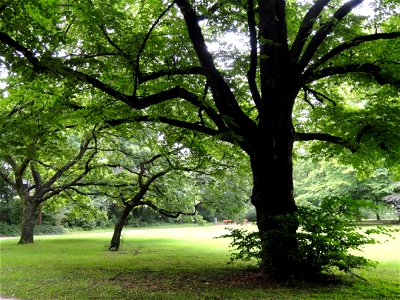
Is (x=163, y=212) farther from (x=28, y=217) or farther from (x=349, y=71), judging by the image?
(x=349, y=71)

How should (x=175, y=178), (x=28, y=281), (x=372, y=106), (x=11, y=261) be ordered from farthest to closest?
(x=175, y=178) < (x=11, y=261) < (x=372, y=106) < (x=28, y=281)

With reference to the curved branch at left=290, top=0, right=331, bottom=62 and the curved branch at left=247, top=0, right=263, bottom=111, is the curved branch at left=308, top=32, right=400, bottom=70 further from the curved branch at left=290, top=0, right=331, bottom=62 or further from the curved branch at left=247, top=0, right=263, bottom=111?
the curved branch at left=247, top=0, right=263, bottom=111

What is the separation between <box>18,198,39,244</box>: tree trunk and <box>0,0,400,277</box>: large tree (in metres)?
13.1

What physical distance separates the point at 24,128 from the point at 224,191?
1102cm

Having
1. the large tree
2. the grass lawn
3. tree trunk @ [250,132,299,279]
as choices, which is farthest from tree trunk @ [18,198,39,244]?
tree trunk @ [250,132,299,279]

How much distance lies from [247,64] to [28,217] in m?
17.1

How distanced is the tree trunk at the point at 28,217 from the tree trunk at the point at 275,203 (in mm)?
16382

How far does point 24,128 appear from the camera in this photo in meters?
9.85

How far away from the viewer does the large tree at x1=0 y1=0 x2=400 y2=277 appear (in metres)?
7.44

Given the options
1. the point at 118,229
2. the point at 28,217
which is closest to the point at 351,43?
the point at 118,229

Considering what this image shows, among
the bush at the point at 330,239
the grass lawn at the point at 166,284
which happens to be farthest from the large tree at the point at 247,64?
the grass lawn at the point at 166,284

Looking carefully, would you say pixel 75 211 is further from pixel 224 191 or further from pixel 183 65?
pixel 183 65

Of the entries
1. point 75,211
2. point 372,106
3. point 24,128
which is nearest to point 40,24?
point 24,128

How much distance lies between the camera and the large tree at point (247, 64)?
24.4 ft
